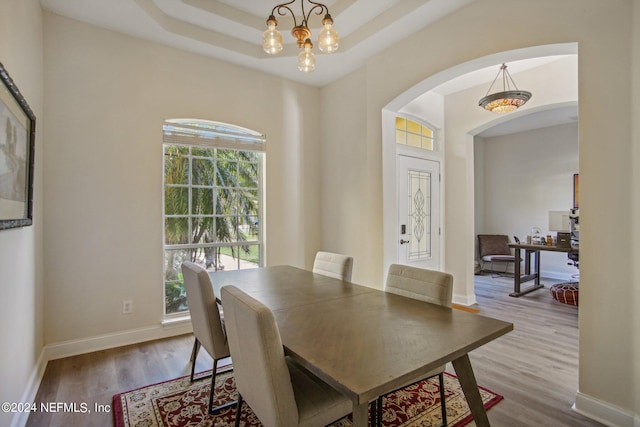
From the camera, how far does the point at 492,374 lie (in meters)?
2.57

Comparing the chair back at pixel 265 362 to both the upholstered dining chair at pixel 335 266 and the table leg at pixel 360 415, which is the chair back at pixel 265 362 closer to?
the table leg at pixel 360 415

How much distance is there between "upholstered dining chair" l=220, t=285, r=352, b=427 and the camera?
122 centimetres

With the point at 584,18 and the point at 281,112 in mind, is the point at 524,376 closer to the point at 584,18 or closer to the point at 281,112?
the point at 584,18

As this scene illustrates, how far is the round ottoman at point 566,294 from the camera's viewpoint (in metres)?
4.26

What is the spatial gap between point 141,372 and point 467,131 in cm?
456

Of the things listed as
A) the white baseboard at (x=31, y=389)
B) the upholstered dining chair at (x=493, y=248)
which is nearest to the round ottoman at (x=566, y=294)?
the upholstered dining chair at (x=493, y=248)

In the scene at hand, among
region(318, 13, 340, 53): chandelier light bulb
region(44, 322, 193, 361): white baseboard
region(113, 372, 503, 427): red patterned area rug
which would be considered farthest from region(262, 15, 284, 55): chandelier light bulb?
region(44, 322, 193, 361): white baseboard

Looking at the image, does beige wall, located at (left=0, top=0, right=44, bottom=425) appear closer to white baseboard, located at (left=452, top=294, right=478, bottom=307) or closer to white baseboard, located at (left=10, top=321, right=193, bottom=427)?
white baseboard, located at (left=10, top=321, right=193, bottom=427)

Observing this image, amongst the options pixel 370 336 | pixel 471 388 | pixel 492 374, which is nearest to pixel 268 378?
pixel 370 336

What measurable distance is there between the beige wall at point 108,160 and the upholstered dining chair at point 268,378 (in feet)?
7.06

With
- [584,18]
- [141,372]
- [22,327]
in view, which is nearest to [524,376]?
[584,18]

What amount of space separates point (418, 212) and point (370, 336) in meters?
3.27

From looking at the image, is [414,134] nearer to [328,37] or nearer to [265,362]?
[328,37]

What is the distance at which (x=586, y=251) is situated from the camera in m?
2.05
